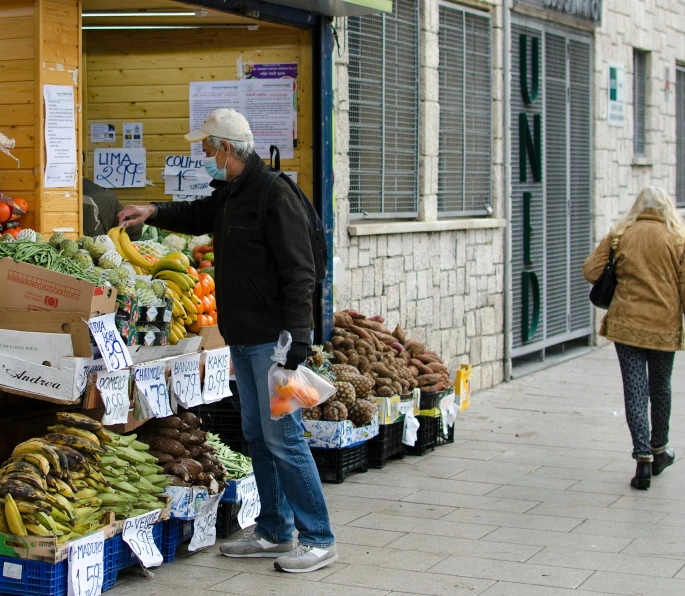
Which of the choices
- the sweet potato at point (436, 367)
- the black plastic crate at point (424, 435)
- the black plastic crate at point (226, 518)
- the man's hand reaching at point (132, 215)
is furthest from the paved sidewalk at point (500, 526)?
the man's hand reaching at point (132, 215)

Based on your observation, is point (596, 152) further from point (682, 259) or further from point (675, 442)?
point (682, 259)

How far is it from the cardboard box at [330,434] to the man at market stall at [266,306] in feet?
5.14

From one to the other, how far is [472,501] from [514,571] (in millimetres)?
1484

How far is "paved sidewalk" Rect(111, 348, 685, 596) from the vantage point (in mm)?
5555

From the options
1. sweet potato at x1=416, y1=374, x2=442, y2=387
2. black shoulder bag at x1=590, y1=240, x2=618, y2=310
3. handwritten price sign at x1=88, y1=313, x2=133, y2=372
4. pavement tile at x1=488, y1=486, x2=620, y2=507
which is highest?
black shoulder bag at x1=590, y1=240, x2=618, y2=310

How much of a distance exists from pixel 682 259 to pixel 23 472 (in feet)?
14.7

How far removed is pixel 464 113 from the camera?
11602mm

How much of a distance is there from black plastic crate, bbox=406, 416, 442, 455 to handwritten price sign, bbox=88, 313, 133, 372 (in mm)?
3494

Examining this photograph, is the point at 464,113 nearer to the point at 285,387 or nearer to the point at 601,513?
the point at 601,513

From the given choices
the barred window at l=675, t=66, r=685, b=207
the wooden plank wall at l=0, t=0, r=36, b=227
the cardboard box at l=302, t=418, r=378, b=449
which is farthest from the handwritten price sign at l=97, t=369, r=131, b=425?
the barred window at l=675, t=66, r=685, b=207

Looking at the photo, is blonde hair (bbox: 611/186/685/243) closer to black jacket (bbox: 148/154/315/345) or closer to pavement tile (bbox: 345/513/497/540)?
pavement tile (bbox: 345/513/497/540)

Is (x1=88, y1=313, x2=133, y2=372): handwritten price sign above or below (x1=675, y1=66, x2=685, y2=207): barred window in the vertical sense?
below

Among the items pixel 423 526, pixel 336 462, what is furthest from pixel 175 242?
pixel 423 526

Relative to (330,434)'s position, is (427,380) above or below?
above
